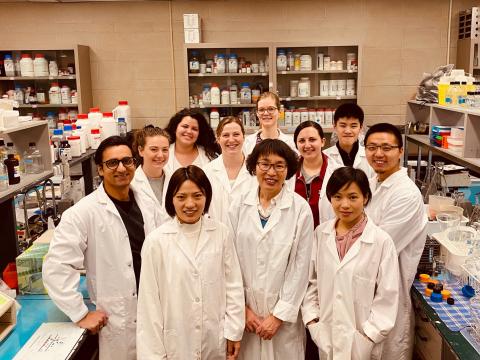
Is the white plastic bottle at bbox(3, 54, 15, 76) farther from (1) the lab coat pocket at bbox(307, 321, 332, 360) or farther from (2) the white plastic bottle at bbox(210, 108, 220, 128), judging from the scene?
(1) the lab coat pocket at bbox(307, 321, 332, 360)

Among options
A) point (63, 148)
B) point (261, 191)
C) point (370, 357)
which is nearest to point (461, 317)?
point (370, 357)

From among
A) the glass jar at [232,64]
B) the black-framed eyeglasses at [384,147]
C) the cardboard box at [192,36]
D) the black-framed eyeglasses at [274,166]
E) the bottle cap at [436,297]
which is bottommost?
the bottle cap at [436,297]

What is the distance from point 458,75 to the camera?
3.86 meters

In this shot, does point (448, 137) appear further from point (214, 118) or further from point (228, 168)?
point (214, 118)

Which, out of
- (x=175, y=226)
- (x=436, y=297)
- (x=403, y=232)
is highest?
(x=175, y=226)

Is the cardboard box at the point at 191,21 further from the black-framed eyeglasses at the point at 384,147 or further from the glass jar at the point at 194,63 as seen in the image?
the black-framed eyeglasses at the point at 384,147

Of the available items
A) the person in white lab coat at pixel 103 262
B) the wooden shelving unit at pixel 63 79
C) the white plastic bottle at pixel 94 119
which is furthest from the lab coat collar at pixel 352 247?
the wooden shelving unit at pixel 63 79

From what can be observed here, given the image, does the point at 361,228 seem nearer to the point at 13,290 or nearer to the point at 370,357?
the point at 370,357

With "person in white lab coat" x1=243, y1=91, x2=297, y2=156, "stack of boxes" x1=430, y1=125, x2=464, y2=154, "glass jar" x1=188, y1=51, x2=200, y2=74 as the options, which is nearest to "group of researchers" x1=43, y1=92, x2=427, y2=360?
"person in white lab coat" x1=243, y1=91, x2=297, y2=156

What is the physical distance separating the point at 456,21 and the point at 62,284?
5.16 m

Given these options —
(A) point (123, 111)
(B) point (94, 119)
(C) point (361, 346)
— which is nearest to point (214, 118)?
(A) point (123, 111)

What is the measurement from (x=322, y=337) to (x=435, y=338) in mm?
539

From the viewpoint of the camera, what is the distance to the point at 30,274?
231 cm

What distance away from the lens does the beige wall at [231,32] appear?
542cm
